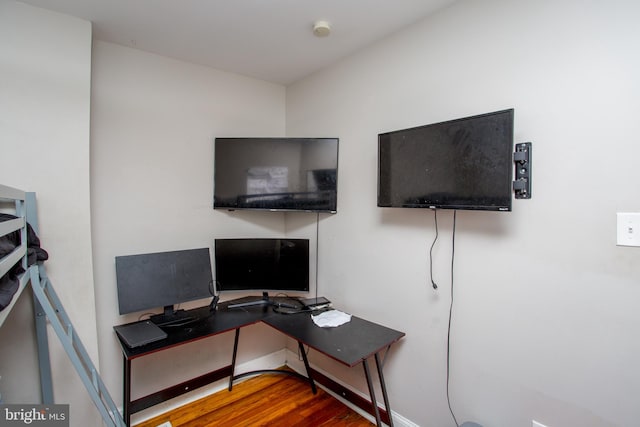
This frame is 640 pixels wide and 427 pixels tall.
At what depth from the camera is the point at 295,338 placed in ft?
6.38

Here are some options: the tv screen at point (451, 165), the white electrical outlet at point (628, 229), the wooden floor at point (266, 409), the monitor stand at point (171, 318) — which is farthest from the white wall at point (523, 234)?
the monitor stand at point (171, 318)

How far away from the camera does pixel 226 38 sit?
212 cm

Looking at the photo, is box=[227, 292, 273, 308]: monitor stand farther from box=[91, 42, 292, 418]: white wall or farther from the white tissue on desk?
the white tissue on desk

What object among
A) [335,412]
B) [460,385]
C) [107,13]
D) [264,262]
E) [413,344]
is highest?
[107,13]

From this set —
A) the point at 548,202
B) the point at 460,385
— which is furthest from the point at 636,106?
the point at 460,385

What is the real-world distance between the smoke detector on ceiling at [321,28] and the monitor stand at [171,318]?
2158 mm

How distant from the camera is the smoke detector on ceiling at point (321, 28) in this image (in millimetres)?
1915

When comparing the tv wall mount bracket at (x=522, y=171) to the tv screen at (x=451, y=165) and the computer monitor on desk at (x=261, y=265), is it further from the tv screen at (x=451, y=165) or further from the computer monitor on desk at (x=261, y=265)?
the computer monitor on desk at (x=261, y=265)

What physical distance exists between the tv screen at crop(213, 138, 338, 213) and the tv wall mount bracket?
1398 millimetres

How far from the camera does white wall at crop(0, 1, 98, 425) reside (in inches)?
66.9

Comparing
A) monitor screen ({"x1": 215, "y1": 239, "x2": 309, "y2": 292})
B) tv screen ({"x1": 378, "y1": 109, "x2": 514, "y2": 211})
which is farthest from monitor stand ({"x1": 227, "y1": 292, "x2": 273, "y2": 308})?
tv screen ({"x1": 378, "y1": 109, "x2": 514, "y2": 211})

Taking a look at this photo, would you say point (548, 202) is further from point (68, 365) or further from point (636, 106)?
point (68, 365)

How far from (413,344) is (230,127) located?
226cm

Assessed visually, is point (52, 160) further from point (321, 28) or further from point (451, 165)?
point (451, 165)
